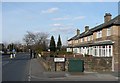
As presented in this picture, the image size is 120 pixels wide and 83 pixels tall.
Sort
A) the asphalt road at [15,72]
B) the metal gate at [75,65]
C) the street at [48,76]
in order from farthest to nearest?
the metal gate at [75,65] < the street at [48,76] < the asphalt road at [15,72]

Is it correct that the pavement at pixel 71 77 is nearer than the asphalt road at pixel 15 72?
No

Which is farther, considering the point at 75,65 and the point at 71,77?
the point at 75,65

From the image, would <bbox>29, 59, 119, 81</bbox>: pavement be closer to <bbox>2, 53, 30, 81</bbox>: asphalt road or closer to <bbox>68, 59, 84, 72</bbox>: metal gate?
<bbox>2, 53, 30, 81</bbox>: asphalt road

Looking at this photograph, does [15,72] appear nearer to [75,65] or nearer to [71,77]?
[75,65]

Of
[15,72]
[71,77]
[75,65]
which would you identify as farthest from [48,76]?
[75,65]

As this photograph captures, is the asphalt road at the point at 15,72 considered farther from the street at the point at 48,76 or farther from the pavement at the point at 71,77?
the pavement at the point at 71,77

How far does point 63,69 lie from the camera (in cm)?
2533

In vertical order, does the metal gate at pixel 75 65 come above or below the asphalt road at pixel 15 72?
above

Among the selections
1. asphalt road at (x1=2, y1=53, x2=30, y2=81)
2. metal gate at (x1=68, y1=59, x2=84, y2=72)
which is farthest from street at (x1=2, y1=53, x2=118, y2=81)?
metal gate at (x1=68, y1=59, x2=84, y2=72)

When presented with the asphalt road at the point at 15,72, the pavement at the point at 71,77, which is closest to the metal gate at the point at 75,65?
the pavement at the point at 71,77

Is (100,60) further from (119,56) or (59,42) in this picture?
(59,42)

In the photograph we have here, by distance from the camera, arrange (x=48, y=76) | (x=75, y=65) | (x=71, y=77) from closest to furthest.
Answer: (x=71, y=77)
(x=48, y=76)
(x=75, y=65)

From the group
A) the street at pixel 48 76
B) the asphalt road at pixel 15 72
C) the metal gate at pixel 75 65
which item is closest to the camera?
the asphalt road at pixel 15 72

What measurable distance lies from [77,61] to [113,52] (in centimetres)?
586
